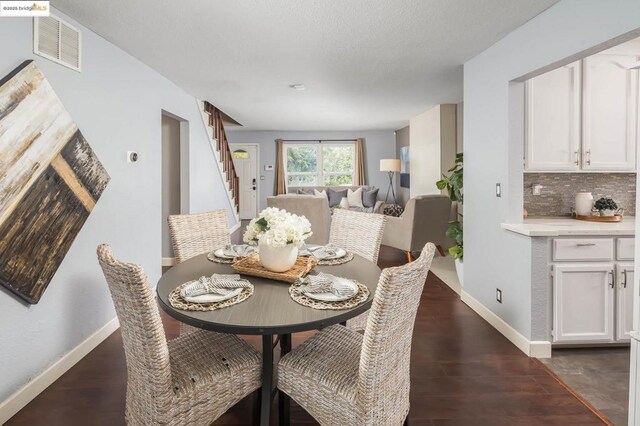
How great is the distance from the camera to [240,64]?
365 centimetres

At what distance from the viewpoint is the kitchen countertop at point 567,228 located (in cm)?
261

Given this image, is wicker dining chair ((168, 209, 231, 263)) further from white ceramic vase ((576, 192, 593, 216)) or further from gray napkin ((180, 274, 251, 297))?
white ceramic vase ((576, 192, 593, 216))

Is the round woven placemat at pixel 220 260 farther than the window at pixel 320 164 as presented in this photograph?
No

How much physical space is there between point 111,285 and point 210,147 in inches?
191

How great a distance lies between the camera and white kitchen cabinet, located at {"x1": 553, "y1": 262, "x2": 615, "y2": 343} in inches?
104

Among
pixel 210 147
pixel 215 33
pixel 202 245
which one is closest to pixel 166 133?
pixel 210 147

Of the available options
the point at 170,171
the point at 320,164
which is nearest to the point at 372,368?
the point at 170,171

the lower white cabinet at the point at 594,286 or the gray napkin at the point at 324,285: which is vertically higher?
the gray napkin at the point at 324,285

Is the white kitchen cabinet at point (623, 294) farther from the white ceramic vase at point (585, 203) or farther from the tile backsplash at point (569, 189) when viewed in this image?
the tile backsplash at point (569, 189)

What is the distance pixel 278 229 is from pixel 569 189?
2.78 meters

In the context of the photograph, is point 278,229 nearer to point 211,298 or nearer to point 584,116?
point 211,298

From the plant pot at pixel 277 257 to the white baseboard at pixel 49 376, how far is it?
152 centimetres

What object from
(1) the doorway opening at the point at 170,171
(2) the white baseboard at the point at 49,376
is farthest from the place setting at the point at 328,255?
(1) the doorway opening at the point at 170,171

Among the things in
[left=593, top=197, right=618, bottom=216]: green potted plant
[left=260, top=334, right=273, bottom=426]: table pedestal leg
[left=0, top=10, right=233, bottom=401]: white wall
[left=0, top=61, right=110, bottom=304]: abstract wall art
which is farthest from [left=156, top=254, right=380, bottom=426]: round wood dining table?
[left=593, top=197, right=618, bottom=216]: green potted plant
